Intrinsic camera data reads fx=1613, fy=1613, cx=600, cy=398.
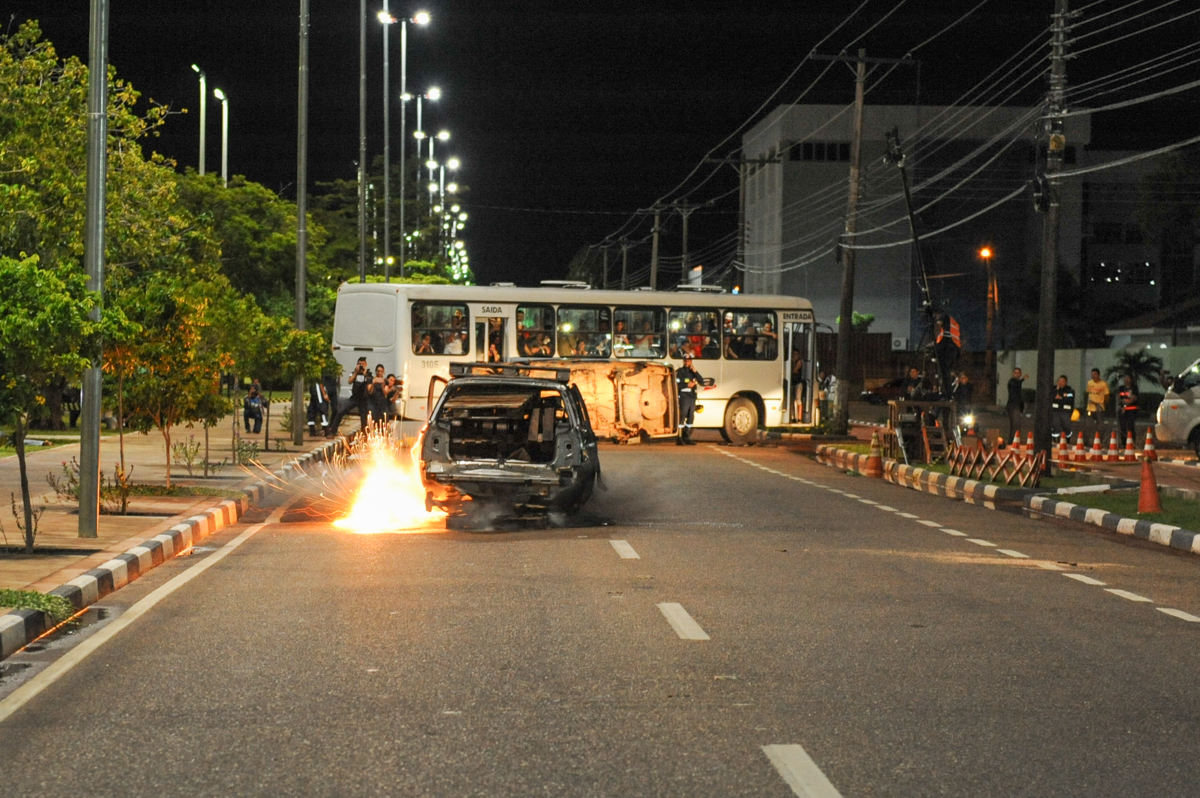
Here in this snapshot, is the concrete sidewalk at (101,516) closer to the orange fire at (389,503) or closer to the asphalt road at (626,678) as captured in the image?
the asphalt road at (626,678)

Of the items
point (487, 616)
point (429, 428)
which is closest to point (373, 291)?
point (429, 428)

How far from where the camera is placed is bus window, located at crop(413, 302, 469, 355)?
3753 centimetres

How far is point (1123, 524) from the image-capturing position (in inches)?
728

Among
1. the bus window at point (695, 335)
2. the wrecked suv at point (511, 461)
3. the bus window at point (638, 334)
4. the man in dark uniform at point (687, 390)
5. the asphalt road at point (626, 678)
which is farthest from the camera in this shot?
the bus window at point (695, 335)

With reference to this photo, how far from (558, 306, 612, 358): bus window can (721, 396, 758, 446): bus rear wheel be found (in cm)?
351

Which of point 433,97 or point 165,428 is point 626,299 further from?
point 433,97

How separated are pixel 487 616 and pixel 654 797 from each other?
4.53 metres

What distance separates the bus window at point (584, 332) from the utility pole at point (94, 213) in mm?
23711

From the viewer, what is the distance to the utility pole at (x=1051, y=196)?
83.7 ft

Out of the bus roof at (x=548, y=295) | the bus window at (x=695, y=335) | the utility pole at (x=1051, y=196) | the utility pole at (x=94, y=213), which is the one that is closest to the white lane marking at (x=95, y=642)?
the utility pole at (x=94, y=213)

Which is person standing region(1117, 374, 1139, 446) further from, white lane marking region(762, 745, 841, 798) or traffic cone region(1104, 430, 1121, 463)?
white lane marking region(762, 745, 841, 798)

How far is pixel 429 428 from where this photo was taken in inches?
659

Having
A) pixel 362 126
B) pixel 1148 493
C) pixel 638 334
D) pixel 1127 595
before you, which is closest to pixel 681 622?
pixel 1127 595

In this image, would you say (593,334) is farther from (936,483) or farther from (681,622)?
(681,622)
